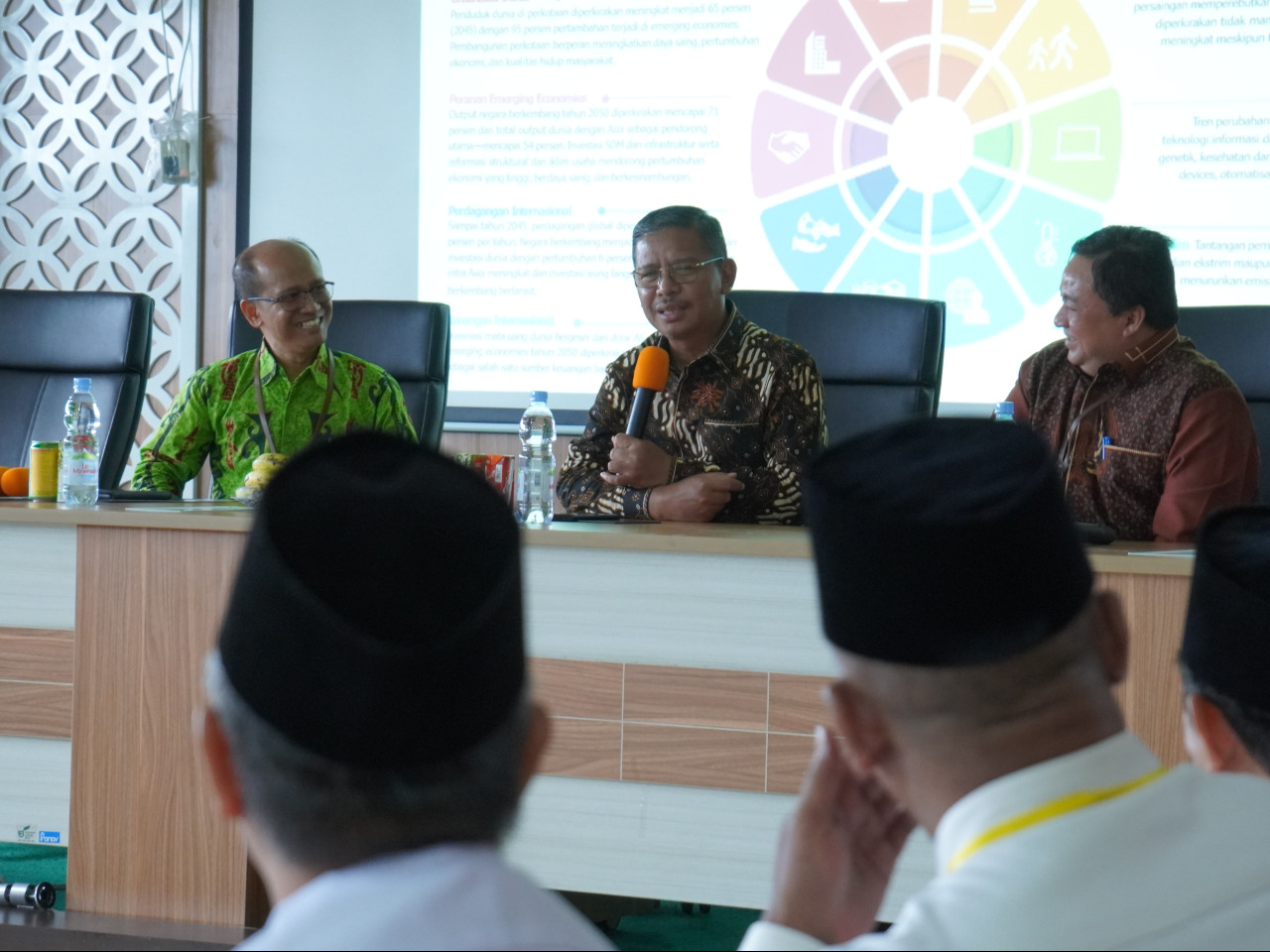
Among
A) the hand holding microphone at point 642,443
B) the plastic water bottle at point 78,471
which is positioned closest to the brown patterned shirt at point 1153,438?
the hand holding microphone at point 642,443

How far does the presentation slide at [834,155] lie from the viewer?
385 cm

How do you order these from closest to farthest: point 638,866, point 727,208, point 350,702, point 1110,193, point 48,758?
point 350,702
point 638,866
point 48,758
point 1110,193
point 727,208

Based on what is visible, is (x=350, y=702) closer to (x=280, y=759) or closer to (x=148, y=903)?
(x=280, y=759)

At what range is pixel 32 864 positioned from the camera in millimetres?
2771

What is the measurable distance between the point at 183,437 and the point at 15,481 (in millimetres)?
455

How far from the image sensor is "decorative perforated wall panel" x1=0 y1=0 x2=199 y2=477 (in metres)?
4.59

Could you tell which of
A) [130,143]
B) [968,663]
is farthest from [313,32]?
[968,663]

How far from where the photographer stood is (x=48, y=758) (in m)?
2.26

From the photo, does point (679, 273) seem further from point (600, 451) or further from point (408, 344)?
point (408, 344)

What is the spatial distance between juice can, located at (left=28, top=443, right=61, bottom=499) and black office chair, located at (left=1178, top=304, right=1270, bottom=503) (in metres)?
2.36

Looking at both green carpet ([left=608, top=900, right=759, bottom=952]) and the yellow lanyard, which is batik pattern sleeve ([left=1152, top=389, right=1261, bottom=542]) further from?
the yellow lanyard

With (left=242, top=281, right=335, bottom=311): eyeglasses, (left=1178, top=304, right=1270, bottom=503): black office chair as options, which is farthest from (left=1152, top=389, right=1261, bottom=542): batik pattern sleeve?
(left=242, top=281, right=335, bottom=311): eyeglasses

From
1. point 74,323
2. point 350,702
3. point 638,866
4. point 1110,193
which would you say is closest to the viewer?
point 350,702

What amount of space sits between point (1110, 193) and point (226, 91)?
9.45 feet
